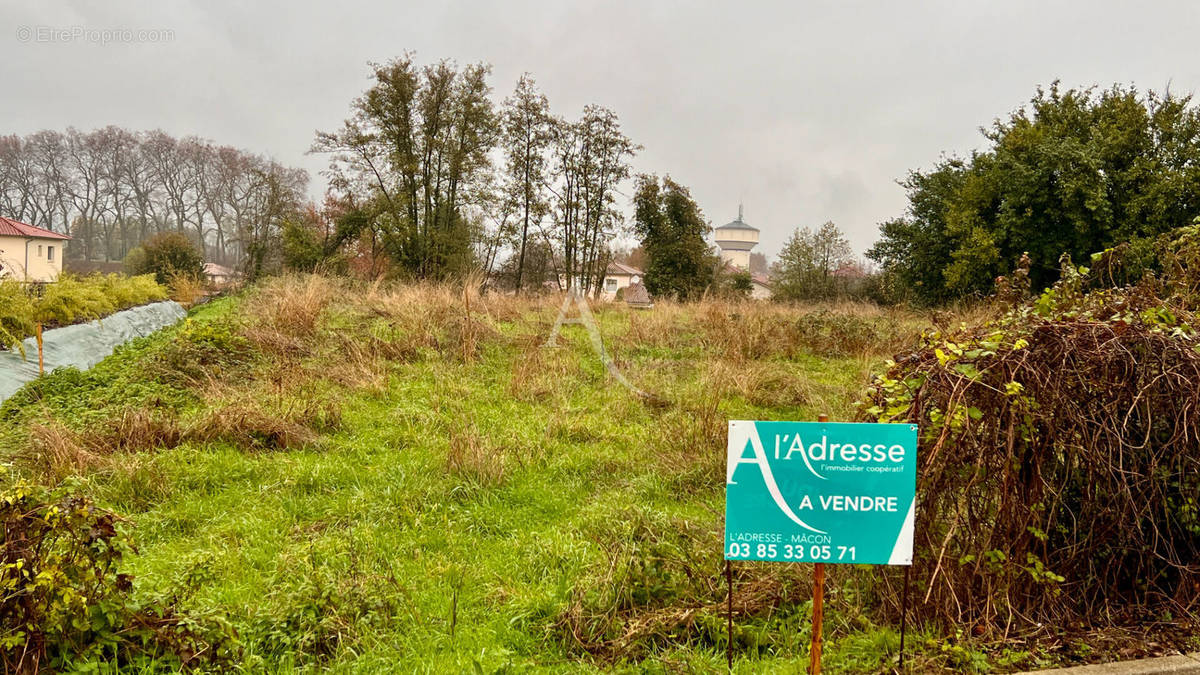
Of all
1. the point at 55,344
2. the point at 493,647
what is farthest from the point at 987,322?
the point at 55,344

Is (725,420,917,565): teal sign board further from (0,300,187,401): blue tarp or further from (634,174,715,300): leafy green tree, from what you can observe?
(634,174,715,300): leafy green tree

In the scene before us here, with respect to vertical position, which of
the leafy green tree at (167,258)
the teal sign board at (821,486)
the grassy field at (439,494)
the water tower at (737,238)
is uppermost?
the water tower at (737,238)

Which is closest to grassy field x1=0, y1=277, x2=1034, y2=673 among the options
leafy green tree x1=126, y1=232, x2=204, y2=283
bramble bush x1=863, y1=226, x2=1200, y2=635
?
bramble bush x1=863, y1=226, x2=1200, y2=635

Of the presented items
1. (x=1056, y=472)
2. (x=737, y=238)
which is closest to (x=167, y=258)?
(x=1056, y=472)

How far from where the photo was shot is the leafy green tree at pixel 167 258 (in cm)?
2404

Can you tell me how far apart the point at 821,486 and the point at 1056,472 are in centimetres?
130

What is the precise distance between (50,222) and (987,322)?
39.2 metres

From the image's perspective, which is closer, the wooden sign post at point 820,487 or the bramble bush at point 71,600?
the bramble bush at point 71,600

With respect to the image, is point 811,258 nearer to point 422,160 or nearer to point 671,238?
point 671,238

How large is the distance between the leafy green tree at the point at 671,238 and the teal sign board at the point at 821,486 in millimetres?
23240

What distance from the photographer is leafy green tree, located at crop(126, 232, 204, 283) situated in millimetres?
24039

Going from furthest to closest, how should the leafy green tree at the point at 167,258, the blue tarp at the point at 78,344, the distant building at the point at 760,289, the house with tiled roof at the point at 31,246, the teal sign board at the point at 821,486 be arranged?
1. the distant building at the point at 760,289
2. the leafy green tree at the point at 167,258
3. the house with tiled roof at the point at 31,246
4. the blue tarp at the point at 78,344
5. the teal sign board at the point at 821,486

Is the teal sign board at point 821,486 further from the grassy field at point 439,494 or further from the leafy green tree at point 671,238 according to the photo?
the leafy green tree at point 671,238

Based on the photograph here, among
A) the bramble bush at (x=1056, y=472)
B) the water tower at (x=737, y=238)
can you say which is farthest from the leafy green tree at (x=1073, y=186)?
the water tower at (x=737, y=238)
